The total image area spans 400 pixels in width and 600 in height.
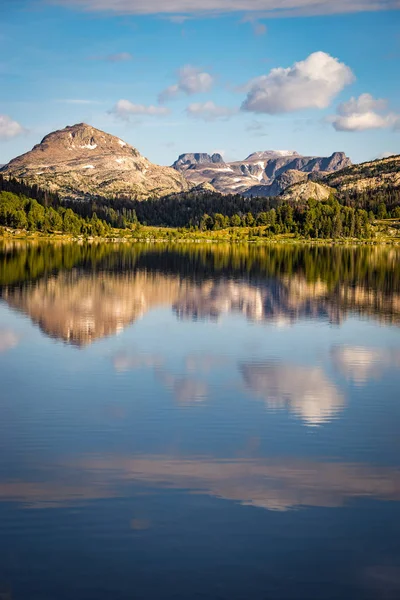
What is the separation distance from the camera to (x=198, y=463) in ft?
78.6

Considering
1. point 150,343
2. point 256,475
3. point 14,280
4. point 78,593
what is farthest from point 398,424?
point 14,280

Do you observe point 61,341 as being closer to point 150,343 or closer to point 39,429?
point 150,343

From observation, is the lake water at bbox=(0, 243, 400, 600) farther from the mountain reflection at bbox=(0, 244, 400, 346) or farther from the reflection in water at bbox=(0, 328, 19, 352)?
the mountain reflection at bbox=(0, 244, 400, 346)

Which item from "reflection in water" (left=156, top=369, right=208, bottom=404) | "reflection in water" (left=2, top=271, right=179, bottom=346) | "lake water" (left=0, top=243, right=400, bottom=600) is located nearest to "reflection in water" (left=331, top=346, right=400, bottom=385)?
"lake water" (left=0, top=243, right=400, bottom=600)

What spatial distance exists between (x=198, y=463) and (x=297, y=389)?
13153 millimetres

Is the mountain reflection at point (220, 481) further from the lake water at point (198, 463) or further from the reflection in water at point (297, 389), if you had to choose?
the reflection in water at point (297, 389)

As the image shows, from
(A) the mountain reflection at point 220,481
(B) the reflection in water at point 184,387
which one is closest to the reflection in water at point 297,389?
(B) the reflection in water at point 184,387

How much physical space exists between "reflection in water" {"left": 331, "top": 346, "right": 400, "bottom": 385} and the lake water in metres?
0.20

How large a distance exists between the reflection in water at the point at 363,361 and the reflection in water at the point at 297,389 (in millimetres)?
1963

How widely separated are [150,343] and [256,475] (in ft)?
94.2

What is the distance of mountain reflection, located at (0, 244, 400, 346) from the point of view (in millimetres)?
65356

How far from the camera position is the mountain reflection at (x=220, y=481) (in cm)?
2084

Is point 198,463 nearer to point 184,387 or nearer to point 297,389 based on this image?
point 184,387

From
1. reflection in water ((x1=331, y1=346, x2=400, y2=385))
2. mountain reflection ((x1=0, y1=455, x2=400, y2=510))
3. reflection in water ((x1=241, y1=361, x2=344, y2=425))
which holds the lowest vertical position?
reflection in water ((x1=331, y1=346, x2=400, y2=385))
